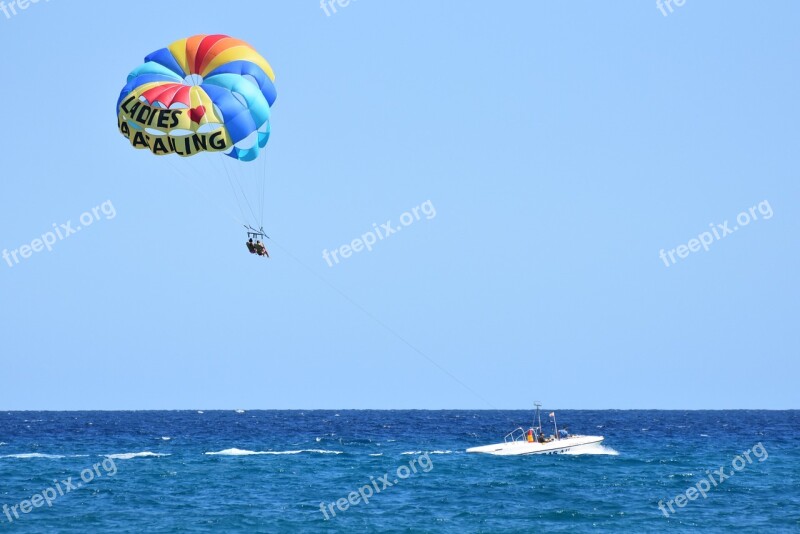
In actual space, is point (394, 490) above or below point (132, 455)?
below

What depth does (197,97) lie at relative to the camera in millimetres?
36312

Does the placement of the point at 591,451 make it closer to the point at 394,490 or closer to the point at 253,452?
the point at 394,490

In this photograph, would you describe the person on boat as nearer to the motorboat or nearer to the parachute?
the parachute

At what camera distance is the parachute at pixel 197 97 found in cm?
3603

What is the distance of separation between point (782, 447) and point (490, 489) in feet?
110

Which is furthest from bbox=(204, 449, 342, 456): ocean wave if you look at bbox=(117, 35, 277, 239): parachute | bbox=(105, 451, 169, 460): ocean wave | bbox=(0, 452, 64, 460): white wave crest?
bbox=(117, 35, 277, 239): parachute

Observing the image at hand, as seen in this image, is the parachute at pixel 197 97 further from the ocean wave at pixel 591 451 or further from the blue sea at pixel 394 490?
the ocean wave at pixel 591 451

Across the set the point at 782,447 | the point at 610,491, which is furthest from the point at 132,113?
the point at 782,447

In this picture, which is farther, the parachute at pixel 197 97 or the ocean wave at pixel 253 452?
the ocean wave at pixel 253 452

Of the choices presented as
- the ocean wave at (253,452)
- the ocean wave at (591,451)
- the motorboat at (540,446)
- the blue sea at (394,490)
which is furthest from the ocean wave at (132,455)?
the ocean wave at (591,451)

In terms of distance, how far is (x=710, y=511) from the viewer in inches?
1478

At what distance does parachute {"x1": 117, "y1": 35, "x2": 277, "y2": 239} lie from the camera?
3603 cm

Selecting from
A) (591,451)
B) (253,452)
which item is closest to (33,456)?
(253,452)

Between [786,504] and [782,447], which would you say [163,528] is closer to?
Result: [786,504]
